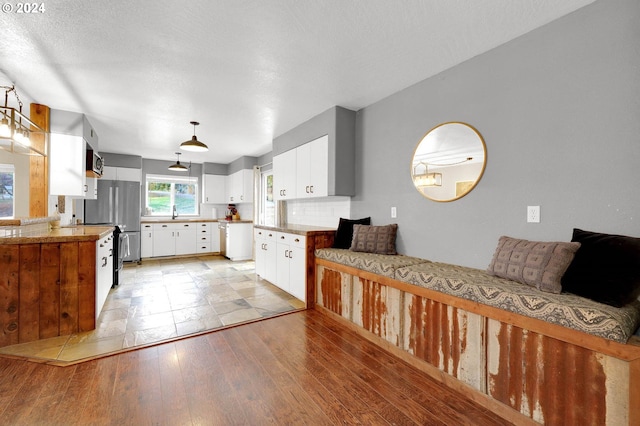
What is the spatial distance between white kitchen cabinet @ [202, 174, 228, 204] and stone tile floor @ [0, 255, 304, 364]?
2512mm

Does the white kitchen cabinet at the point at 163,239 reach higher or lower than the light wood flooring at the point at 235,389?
higher

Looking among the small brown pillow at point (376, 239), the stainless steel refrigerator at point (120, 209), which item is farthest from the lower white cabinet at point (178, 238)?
the small brown pillow at point (376, 239)

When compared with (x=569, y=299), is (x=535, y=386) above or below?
below

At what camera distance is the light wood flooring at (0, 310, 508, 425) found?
1.64 meters

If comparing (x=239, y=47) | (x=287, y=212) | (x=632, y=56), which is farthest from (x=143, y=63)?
(x=632, y=56)

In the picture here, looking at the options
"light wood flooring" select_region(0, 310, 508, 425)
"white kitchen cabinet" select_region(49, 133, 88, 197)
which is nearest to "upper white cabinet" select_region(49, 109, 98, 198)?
"white kitchen cabinet" select_region(49, 133, 88, 197)

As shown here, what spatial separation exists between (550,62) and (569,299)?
1632 mm

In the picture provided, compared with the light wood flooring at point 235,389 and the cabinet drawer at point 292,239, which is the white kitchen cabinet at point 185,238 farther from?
the light wood flooring at point 235,389

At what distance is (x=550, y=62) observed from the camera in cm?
199

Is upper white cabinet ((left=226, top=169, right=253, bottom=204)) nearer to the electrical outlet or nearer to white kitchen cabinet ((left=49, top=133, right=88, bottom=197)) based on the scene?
white kitchen cabinet ((left=49, top=133, right=88, bottom=197))

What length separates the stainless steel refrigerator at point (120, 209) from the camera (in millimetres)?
5816

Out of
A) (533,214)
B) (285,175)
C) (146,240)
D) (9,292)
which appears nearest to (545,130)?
(533,214)

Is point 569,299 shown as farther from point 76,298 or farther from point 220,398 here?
point 76,298

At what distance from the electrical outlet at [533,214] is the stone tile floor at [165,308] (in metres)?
2.57
